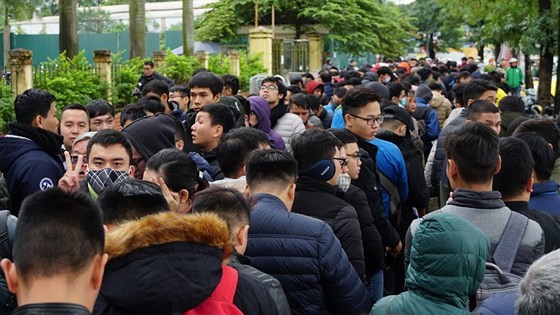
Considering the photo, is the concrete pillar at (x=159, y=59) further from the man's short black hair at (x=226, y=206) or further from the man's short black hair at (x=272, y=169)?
the man's short black hair at (x=226, y=206)

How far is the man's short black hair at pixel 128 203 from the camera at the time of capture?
141 inches

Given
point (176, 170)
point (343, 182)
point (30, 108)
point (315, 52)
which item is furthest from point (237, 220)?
Answer: point (315, 52)

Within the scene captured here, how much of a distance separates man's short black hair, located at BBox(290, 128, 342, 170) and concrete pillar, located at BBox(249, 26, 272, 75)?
25.9 meters

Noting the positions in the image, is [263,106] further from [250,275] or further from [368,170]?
[250,275]

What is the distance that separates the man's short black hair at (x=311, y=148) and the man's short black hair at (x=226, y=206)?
4.91 feet

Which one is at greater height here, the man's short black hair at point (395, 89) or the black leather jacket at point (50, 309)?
the man's short black hair at point (395, 89)

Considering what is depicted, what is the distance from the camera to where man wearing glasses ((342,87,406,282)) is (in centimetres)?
636

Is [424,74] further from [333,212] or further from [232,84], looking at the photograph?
[333,212]

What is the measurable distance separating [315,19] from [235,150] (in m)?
36.7

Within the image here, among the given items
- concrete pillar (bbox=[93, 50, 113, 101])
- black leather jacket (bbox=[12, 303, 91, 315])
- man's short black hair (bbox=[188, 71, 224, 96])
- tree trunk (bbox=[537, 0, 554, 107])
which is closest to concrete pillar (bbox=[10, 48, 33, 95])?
concrete pillar (bbox=[93, 50, 113, 101])

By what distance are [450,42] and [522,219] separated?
66.3m

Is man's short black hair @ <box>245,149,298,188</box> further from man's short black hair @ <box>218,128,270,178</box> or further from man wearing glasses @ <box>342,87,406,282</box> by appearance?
man wearing glasses @ <box>342,87,406,282</box>

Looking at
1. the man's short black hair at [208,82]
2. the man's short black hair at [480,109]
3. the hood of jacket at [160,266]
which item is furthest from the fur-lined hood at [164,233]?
the man's short black hair at [208,82]

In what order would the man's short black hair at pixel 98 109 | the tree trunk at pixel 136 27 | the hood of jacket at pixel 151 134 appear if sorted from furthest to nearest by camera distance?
the tree trunk at pixel 136 27 → the man's short black hair at pixel 98 109 → the hood of jacket at pixel 151 134
